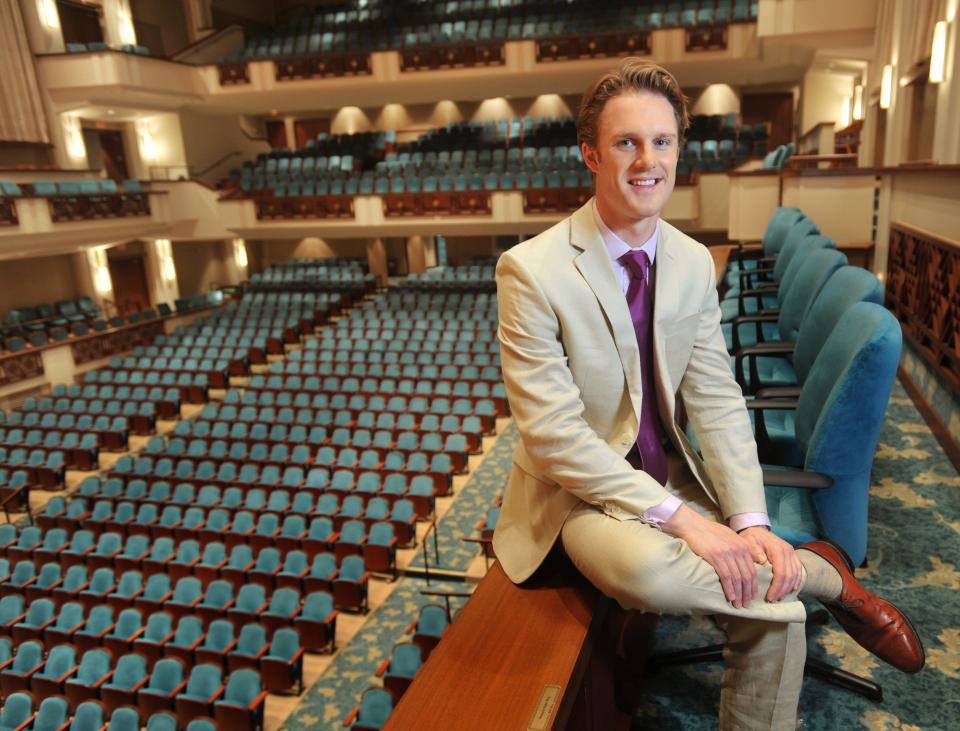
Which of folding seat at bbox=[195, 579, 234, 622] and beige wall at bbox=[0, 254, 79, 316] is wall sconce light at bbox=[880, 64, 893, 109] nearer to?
folding seat at bbox=[195, 579, 234, 622]

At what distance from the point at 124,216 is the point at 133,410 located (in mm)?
4495

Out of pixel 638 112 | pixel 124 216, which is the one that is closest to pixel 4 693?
pixel 638 112

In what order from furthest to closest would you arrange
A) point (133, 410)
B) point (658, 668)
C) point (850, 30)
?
point (133, 410), point (850, 30), point (658, 668)

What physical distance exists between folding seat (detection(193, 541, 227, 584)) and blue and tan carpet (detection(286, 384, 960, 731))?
4.60 metres

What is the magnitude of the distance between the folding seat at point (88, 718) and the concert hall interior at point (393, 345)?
0.02 metres

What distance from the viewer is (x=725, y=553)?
3.44ft

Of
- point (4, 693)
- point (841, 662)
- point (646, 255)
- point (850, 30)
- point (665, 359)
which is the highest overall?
point (850, 30)

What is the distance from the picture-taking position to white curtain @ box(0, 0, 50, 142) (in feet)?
36.2

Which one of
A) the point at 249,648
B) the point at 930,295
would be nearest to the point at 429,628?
the point at 249,648

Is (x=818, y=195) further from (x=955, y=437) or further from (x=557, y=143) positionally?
(x=557, y=143)

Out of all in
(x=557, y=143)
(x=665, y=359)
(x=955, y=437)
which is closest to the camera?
(x=665, y=359)

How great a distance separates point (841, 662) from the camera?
61.2 inches

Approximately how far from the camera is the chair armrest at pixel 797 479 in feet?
4.54

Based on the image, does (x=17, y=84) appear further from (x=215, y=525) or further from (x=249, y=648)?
(x=249, y=648)
